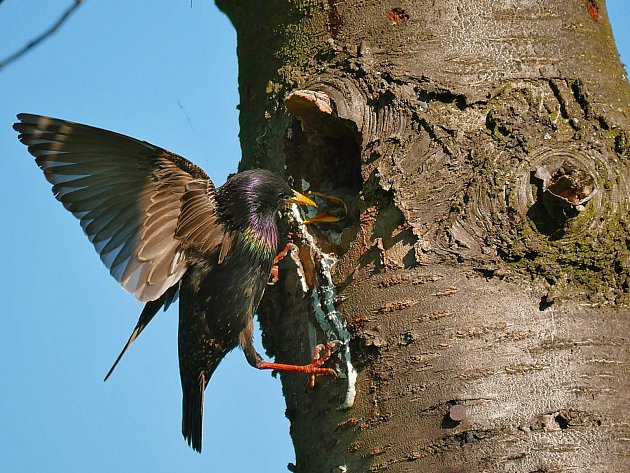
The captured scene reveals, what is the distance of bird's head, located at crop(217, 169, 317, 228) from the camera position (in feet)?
10.4

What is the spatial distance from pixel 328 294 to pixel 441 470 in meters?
0.72

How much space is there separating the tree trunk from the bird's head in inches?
6.8

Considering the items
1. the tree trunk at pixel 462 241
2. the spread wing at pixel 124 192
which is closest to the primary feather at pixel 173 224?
the spread wing at pixel 124 192

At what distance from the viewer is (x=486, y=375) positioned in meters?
2.27

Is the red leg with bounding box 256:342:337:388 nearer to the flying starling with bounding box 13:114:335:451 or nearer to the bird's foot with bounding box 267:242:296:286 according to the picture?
the flying starling with bounding box 13:114:335:451

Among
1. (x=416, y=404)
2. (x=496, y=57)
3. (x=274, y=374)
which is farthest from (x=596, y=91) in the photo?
(x=274, y=374)

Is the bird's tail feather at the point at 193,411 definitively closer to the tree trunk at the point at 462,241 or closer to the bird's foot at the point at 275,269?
the bird's foot at the point at 275,269

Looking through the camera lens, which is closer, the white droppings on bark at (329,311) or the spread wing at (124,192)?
the white droppings on bark at (329,311)

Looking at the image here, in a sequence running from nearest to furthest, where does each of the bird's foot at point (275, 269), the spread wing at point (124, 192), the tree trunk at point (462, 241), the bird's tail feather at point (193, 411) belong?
the tree trunk at point (462, 241)
the spread wing at point (124, 192)
the bird's foot at point (275, 269)
the bird's tail feather at point (193, 411)

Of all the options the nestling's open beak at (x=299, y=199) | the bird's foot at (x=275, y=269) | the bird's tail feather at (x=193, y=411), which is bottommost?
the bird's tail feather at (x=193, y=411)

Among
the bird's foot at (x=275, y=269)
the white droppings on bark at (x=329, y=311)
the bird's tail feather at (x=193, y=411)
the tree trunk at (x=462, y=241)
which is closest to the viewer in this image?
the tree trunk at (x=462, y=241)

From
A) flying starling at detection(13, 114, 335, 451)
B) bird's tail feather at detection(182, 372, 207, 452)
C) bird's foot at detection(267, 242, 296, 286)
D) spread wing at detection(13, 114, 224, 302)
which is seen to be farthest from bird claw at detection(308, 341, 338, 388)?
bird's tail feather at detection(182, 372, 207, 452)

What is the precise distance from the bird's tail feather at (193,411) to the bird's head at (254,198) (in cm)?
75

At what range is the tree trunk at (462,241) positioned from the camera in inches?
88.3
